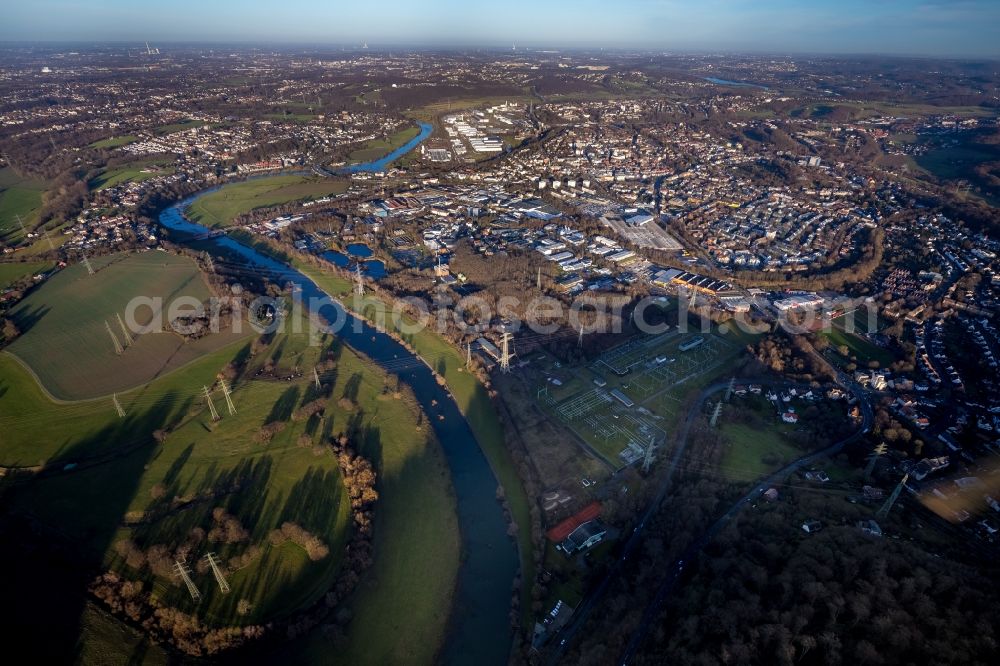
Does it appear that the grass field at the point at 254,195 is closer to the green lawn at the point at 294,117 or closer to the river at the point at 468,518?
the river at the point at 468,518

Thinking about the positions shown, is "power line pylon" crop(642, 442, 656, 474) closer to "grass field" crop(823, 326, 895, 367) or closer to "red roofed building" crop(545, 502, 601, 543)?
"red roofed building" crop(545, 502, 601, 543)

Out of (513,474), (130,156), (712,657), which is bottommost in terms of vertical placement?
(513,474)

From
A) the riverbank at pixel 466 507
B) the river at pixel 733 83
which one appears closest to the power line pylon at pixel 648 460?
the riverbank at pixel 466 507

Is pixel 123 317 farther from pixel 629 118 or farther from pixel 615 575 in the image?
pixel 629 118

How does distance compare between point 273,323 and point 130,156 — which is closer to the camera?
point 273,323

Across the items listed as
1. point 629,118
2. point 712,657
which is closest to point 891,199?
point 629,118

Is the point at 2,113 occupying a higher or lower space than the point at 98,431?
higher

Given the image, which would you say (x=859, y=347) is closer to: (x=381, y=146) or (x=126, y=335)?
(x=126, y=335)

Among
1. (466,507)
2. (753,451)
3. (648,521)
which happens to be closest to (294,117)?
(466,507)
